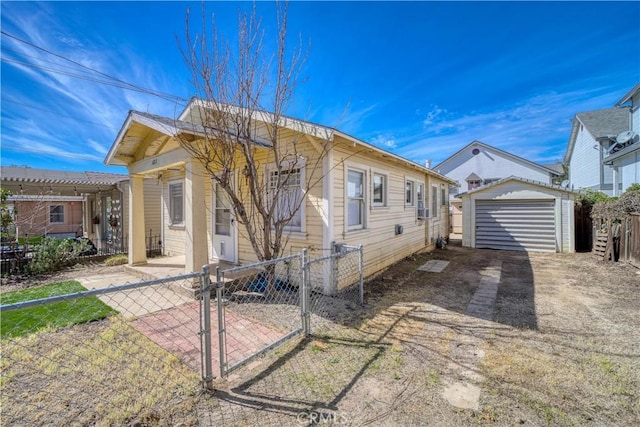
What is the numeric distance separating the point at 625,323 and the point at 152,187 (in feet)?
45.9

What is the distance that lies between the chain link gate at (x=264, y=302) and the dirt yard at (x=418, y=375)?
264 millimetres

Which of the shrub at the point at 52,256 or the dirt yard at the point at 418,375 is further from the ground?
the shrub at the point at 52,256

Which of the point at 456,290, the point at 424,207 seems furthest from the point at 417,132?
the point at 456,290

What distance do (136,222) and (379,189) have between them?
6486 mm

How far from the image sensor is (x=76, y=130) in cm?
2012

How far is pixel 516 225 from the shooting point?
11000mm

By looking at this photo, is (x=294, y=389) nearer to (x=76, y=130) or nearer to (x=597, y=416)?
(x=597, y=416)

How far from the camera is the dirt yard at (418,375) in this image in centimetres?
216

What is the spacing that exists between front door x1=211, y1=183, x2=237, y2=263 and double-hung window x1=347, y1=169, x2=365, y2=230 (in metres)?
2.86

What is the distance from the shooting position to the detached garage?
10.2 metres

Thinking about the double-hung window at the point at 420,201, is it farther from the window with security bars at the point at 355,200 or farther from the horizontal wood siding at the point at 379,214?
the window with security bars at the point at 355,200

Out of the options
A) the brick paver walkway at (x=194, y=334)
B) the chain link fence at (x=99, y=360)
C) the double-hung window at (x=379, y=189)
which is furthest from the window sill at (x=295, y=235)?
the double-hung window at (x=379, y=189)

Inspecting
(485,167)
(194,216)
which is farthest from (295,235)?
(485,167)

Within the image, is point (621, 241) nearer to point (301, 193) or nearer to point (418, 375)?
point (418, 375)
